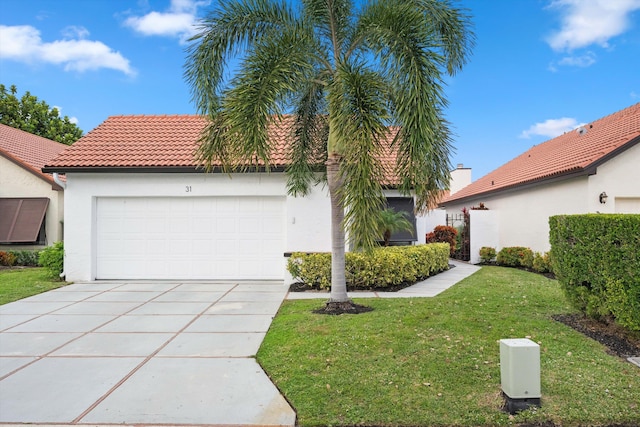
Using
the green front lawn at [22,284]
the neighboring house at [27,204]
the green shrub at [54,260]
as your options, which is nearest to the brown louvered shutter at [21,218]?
the neighboring house at [27,204]

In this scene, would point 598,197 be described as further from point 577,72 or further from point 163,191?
point 163,191

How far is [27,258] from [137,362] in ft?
41.0

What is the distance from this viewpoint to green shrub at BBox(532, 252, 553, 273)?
11875mm

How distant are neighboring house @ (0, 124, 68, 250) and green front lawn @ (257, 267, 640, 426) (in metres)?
12.3

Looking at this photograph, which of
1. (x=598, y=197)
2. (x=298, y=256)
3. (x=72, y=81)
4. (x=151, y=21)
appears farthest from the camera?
(x=72, y=81)

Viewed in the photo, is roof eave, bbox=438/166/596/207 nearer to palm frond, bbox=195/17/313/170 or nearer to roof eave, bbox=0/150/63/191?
palm frond, bbox=195/17/313/170

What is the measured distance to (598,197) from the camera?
10.6 m

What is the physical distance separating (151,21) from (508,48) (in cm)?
1194

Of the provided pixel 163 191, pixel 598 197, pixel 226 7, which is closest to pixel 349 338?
pixel 226 7

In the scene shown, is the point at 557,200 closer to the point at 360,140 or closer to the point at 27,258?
the point at 360,140

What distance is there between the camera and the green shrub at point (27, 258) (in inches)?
551

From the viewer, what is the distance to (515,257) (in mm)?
13688

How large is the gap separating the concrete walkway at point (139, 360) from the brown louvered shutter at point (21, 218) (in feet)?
22.7

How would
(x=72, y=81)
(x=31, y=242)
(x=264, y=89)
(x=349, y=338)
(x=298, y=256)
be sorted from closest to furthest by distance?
(x=349, y=338) → (x=264, y=89) → (x=298, y=256) → (x=31, y=242) → (x=72, y=81)
